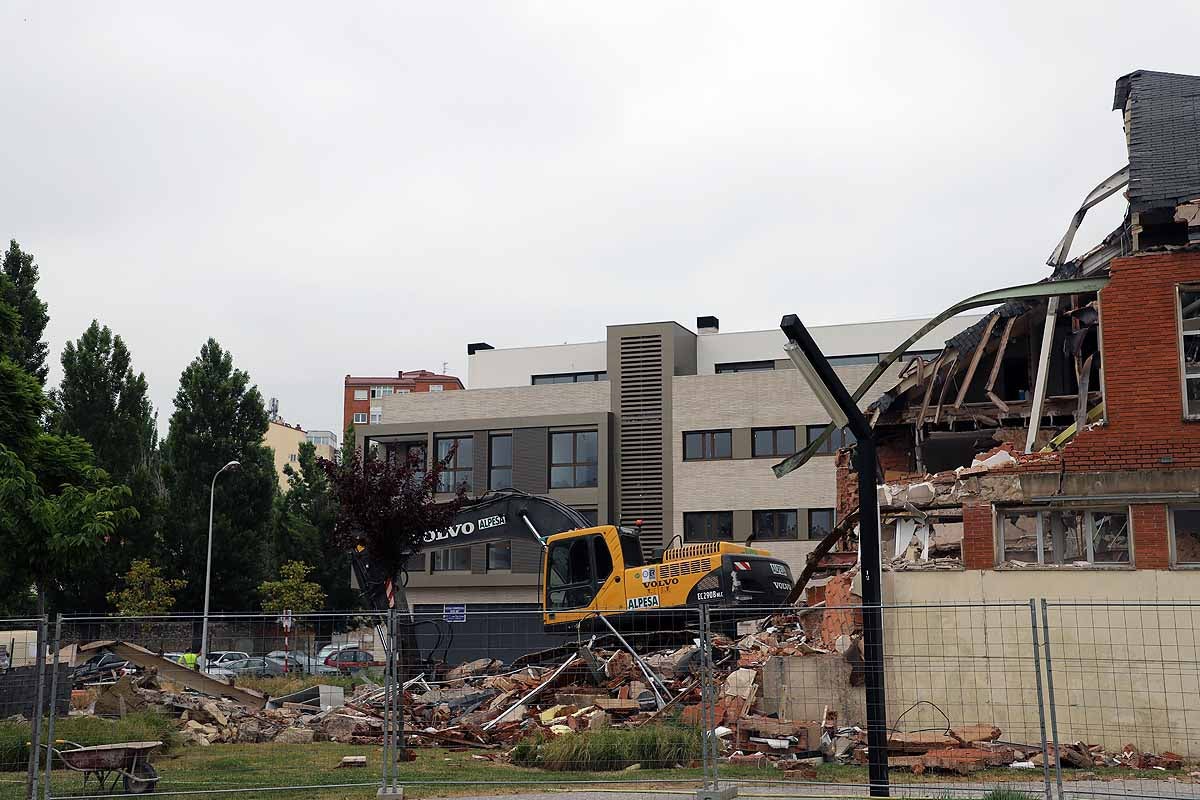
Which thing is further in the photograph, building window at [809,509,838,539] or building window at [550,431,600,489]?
building window at [550,431,600,489]

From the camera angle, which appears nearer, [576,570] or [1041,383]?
[1041,383]

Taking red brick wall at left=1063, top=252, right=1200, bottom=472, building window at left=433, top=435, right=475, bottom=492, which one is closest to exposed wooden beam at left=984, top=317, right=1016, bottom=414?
red brick wall at left=1063, top=252, right=1200, bottom=472

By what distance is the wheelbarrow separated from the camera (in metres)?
11.6

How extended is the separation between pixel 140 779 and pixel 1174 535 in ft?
40.8

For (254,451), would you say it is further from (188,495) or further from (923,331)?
(923,331)

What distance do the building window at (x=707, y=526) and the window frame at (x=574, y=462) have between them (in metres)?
4.26

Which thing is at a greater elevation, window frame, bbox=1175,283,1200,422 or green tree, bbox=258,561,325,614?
window frame, bbox=1175,283,1200,422

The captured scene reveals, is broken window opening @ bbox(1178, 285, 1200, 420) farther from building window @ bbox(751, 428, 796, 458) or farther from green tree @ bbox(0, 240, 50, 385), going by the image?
green tree @ bbox(0, 240, 50, 385)

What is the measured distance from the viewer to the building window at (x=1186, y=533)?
14914 mm

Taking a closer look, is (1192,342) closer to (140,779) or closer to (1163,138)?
(1163,138)

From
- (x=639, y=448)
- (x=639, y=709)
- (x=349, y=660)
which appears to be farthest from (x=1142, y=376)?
(x=639, y=448)

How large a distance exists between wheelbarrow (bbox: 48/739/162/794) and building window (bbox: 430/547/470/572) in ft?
116

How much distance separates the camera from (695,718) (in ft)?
50.4

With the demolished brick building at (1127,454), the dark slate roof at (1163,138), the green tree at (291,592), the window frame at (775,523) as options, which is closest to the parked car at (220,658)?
the green tree at (291,592)
